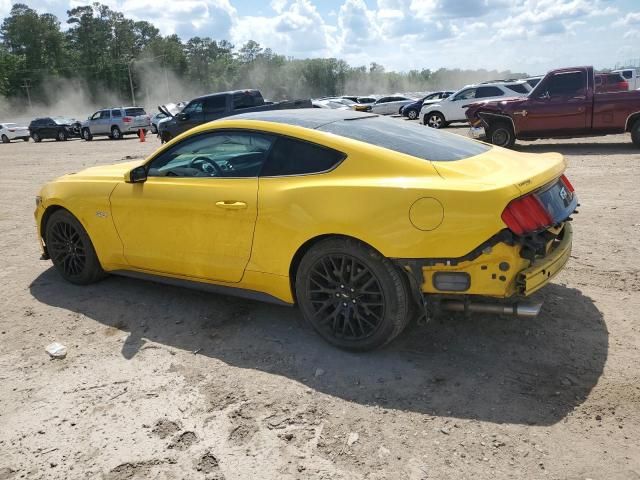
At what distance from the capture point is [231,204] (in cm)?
380

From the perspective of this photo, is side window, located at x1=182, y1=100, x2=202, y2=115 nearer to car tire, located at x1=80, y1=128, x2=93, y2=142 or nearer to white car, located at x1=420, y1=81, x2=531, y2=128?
white car, located at x1=420, y1=81, x2=531, y2=128

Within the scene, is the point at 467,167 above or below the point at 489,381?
above

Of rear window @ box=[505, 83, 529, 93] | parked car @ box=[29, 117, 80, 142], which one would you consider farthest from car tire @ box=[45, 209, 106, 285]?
parked car @ box=[29, 117, 80, 142]

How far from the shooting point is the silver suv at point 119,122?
94.7 feet

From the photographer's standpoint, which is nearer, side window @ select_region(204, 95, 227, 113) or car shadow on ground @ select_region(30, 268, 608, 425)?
car shadow on ground @ select_region(30, 268, 608, 425)

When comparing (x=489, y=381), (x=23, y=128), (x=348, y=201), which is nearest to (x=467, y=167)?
(x=348, y=201)

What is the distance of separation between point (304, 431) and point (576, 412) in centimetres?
143

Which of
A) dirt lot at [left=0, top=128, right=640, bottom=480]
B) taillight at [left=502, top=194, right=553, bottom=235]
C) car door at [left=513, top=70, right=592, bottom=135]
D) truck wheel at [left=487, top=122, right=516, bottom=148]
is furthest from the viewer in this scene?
truck wheel at [left=487, top=122, right=516, bottom=148]

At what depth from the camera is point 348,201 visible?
3.31 meters

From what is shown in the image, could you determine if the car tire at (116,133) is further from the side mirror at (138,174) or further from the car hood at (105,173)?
the side mirror at (138,174)

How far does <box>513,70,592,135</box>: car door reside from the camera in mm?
12094

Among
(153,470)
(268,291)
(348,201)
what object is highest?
(348,201)

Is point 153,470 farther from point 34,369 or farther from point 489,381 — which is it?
point 489,381

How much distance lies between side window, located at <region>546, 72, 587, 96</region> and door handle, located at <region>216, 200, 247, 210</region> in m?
10.9
